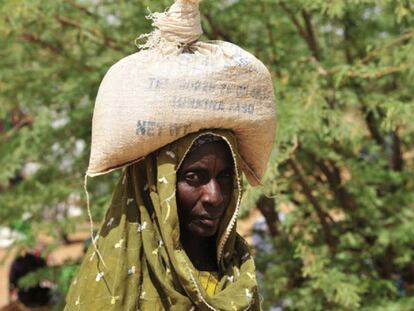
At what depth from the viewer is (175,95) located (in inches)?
84.0

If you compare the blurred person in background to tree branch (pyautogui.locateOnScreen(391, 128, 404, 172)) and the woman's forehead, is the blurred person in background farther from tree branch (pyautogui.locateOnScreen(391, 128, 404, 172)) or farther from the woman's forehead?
the woman's forehead

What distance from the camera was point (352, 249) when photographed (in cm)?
469

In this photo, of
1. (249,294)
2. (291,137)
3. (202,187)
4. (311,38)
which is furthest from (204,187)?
(311,38)

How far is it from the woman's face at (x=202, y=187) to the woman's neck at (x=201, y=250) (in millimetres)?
84

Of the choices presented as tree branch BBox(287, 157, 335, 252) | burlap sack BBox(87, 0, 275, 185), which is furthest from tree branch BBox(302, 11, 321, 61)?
burlap sack BBox(87, 0, 275, 185)

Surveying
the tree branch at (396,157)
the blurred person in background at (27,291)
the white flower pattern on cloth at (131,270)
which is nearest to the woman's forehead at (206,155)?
the white flower pattern on cloth at (131,270)

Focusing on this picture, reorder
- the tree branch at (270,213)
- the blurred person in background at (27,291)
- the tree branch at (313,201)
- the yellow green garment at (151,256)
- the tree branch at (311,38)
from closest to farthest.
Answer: the yellow green garment at (151,256)
the tree branch at (313,201)
the tree branch at (270,213)
the tree branch at (311,38)
the blurred person in background at (27,291)

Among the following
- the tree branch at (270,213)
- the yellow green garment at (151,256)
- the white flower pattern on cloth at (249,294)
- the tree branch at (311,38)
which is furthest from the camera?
the tree branch at (311,38)

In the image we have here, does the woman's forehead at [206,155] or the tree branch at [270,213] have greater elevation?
the woman's forehead at [206,155]

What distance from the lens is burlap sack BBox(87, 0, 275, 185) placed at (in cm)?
214

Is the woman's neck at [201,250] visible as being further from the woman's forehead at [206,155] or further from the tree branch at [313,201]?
the tree branch at [313,201]

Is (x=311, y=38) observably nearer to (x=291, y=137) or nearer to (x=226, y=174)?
(x=291, y=137)

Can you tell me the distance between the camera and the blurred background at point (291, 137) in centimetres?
421

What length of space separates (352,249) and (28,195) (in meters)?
2.03
